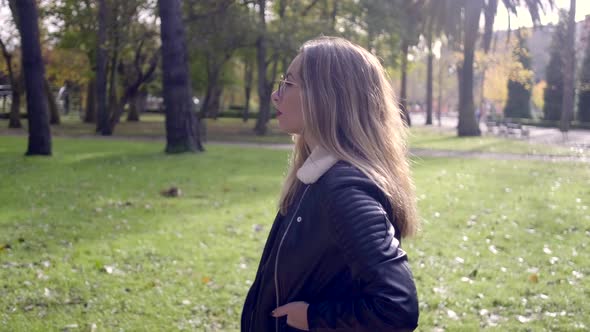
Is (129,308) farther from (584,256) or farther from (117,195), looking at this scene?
(117,195)

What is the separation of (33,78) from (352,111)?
670 inches

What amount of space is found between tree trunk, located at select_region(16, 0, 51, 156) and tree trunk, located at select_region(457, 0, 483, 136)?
20.5m

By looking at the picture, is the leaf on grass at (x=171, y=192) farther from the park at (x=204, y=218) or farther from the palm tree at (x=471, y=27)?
the palm tree at (x=471, y=27)

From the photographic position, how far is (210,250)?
7.45m

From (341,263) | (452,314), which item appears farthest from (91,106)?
(341,263)

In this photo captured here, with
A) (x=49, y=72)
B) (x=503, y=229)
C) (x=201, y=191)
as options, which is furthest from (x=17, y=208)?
(x=49, y=72)

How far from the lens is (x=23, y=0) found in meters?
16.8

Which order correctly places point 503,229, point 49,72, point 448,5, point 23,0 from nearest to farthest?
point 503,229 < point 23,0 < point 448,5 < point 49,72

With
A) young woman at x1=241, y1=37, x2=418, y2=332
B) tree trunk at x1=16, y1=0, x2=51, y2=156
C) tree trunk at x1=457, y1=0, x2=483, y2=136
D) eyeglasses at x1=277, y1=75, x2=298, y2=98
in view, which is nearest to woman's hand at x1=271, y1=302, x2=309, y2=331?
young woman at x1=241, y1=37, x2=418, y2=332

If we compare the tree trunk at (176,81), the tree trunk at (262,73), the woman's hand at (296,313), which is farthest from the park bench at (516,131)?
the woman's hand at (296,313)

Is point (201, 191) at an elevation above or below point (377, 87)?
below

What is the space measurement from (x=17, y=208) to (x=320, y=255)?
8.68 metres

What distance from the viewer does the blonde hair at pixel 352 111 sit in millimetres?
2057

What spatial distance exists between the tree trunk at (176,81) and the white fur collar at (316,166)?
1758 centimetres
